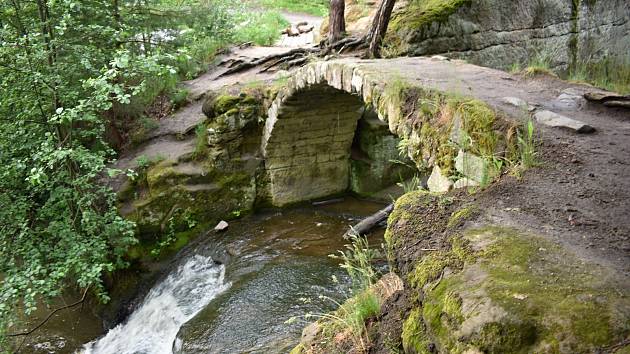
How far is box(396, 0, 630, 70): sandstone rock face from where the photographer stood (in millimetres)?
8312

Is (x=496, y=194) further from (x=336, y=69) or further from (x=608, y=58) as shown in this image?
(x=608, y=58)

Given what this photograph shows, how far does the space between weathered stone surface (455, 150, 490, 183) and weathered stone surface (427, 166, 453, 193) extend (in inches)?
6.2

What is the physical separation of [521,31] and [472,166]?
232 inches

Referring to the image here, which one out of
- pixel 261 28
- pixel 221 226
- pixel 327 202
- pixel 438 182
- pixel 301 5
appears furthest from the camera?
pixel 301 5

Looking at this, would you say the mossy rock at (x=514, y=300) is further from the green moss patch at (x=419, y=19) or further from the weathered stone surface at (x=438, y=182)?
the green moss patch at (x=419, y=19)

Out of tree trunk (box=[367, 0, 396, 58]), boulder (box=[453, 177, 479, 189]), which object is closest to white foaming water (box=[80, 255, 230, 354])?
boulder (box=[453, 177, 479, 189])

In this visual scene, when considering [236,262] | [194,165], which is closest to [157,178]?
[194,165]

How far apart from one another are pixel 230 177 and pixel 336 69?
11.8 feet

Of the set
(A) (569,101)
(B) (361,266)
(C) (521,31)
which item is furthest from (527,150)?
(C) (521,31)

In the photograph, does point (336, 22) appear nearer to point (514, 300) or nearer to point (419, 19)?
point (419, 19)

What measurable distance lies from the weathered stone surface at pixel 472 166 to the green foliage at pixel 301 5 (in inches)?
614

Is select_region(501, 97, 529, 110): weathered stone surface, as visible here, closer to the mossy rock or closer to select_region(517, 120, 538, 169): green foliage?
select_region(517, 120, 538, 169): green foliage

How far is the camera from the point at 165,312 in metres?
6.90

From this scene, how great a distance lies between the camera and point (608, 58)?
27.7 ft
